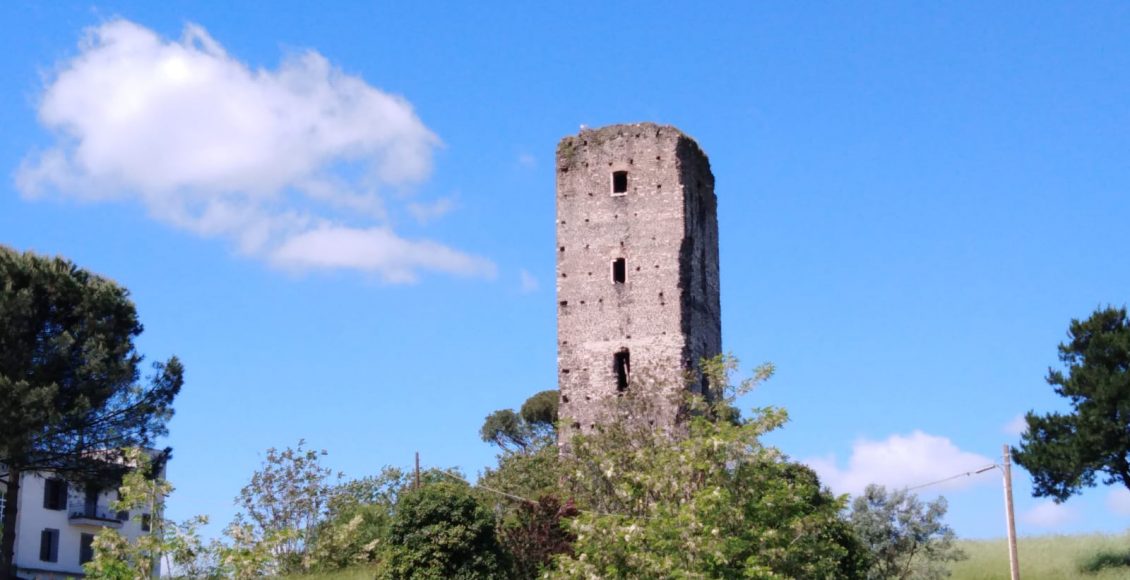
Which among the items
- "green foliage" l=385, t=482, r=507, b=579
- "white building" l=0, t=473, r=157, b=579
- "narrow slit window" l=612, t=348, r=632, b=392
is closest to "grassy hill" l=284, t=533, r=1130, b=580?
"narrow slit window" l=612, t=348, r=632, b=392

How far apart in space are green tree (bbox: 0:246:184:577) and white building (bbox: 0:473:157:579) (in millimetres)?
12395

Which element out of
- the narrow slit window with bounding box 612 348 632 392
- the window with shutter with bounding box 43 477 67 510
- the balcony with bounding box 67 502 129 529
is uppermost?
the narrow slit window with bounding box 612 348 632 392

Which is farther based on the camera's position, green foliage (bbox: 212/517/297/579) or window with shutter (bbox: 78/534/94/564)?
window with shutter (bbox: 78/534/94/564)

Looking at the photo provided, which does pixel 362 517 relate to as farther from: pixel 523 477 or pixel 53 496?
pixel 53 496

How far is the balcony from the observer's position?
162 ft

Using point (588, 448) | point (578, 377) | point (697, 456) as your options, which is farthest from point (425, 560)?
point (578, 377)

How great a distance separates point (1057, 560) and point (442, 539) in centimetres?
2326

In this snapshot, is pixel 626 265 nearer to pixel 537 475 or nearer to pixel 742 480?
pixel 537 475

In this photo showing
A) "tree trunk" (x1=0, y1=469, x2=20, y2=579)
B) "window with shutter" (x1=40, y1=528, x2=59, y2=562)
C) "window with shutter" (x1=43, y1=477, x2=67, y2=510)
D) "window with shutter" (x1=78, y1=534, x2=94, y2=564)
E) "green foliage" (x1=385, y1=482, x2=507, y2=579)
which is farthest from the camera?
"window with shutter" (x1=78, y1=534, x2=94, y2=564)

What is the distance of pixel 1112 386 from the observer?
38688 millimetres

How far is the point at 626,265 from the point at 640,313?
1390 millimetres

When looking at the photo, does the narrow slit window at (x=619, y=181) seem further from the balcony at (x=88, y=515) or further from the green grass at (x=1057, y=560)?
the balcony at (x=88, y=515)

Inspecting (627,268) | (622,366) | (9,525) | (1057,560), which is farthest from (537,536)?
(1057,560)

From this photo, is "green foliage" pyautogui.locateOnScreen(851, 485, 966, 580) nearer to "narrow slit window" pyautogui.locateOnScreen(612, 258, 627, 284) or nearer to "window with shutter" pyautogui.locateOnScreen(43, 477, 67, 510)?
"narrow slit window" pyautogui.locateOnScreen(612, 258, 627, 284)
